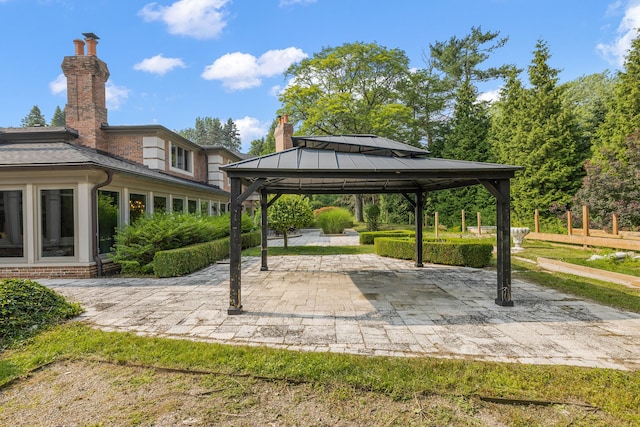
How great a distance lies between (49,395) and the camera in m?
2.77

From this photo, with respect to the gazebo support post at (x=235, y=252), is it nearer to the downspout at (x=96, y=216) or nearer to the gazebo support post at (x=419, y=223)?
the downspout at (x=96, y=216)

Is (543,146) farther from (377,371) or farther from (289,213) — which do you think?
(377,371)

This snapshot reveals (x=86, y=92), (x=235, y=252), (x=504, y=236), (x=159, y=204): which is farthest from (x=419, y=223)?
(x=86, y=92)

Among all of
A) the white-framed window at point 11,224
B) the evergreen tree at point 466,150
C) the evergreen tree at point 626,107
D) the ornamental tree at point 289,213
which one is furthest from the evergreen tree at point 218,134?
the evergreen tree at point 626,107

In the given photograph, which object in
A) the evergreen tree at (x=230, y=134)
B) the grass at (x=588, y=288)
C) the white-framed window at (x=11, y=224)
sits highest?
the evergreen tree at (x=230, y=134)

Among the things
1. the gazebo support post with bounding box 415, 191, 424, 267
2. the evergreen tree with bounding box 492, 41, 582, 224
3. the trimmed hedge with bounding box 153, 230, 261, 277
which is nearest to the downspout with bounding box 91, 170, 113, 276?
the trimmed hedge with bounding box 153, 230, 261, 277

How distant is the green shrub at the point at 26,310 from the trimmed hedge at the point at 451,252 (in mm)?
8531

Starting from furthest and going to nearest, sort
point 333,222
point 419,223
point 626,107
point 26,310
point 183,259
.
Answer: point 333,222 → point 626,107 → point 419,223 → point 183,259 → point 26,310

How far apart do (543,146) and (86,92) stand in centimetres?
2255

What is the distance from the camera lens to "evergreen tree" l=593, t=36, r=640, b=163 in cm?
1461

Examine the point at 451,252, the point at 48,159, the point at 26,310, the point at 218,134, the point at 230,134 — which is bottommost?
the point at 26,310

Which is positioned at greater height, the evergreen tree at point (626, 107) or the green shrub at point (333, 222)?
the evergreen tree at point (626, 107)

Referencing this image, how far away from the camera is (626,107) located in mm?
14953

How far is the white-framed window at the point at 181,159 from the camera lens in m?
14.3
